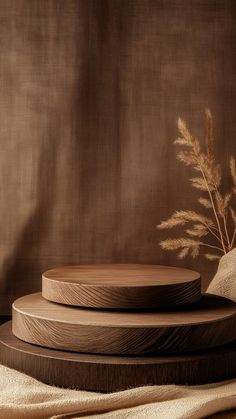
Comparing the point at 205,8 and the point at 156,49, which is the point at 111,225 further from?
the point at 205,8

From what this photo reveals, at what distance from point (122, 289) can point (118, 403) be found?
0.73 ft

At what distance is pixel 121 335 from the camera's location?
3.06ft

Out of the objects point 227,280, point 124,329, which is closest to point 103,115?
point 227,280

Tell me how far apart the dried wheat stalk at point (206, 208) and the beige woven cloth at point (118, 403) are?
1.90 ft

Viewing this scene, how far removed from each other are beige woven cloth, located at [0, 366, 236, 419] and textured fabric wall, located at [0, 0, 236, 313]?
26.1 inches

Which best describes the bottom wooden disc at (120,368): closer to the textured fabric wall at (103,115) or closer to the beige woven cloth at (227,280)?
the beige woven cloth at (227,280)

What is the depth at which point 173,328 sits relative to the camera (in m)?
0.94

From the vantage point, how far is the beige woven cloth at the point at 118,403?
79 cm

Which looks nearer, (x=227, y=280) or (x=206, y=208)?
(x=227, y=280)

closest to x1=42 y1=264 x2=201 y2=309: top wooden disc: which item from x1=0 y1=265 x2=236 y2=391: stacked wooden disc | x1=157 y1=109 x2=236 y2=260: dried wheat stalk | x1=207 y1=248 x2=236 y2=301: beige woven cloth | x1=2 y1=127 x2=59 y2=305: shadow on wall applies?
x1=0 y1=265 x2=236 y2=391: stacked wooden disc

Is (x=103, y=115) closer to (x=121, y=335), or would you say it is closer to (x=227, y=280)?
(x=227, y=280)

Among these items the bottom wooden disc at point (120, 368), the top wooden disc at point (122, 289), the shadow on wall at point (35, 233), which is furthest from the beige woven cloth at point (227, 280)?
the shadow on wall at point (35, 233)

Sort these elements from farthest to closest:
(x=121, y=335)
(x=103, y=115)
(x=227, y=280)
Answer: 1. (x=103, y=115)
2. (x=227, y=280)
3. (x=121, y=335)

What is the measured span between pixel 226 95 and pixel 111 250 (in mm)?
516
